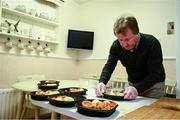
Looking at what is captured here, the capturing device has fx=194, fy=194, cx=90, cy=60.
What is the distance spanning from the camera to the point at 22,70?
2.98 metres

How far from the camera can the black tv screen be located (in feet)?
12.4

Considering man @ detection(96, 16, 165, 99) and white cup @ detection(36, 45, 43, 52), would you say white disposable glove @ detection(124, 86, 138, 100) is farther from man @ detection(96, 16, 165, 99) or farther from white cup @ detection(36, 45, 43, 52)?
white cup @ detection(36, 45, 43, 52)

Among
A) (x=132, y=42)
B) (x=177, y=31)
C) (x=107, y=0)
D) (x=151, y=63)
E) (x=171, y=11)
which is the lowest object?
(x=151, y=63)

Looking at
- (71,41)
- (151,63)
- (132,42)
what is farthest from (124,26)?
(71,41)

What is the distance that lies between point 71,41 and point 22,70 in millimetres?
1181

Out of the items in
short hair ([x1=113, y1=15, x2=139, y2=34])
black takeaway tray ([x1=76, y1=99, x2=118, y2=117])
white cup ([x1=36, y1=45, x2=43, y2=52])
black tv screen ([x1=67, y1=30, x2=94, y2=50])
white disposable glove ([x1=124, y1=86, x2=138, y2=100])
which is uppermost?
black tv screen ([x1=67, y1=30, x2=94, y2=50])

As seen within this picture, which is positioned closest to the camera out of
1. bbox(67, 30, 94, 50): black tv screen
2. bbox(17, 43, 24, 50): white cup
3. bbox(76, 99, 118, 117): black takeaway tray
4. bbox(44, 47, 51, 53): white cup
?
bbox(76, 99, 118, 117): black takeaway tray

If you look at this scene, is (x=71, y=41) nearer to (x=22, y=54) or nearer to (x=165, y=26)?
(x=22, y=54)

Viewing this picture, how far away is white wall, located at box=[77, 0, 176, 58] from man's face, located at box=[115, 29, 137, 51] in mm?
1823

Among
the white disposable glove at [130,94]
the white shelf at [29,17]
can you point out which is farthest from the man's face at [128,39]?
the white shelf at [29,17]

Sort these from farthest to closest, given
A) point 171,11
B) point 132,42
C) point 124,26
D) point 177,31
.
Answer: point 171,11 < point 177,31 < point 132,42 < point 124,26

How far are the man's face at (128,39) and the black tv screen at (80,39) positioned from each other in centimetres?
235

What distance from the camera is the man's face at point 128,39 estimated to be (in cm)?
138

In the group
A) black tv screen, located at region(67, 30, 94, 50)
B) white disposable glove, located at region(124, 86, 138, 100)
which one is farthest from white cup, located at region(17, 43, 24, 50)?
white disposable glove, located at region(124, 86, 138, 100)
